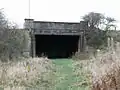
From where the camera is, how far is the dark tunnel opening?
110 ft

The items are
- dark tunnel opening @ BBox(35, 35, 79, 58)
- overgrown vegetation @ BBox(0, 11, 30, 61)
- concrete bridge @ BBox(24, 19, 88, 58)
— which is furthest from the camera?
dark tunnel opening @ BBox(35, 35, 79, 58)

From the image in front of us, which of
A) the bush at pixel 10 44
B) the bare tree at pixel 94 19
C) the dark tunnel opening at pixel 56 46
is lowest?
the dark tunnel opening at pixel 56 46

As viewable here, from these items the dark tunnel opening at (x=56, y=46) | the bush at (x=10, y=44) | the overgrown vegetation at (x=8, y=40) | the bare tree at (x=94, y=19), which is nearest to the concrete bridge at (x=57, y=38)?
the dark tunnel opening at (x=56, y=46)

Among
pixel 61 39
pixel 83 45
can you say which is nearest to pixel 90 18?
pixel 83 45

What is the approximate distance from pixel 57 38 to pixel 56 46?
3.83 ft

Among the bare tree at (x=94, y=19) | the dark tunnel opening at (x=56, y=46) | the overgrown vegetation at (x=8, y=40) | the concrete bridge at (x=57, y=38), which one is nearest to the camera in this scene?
the overgrown vegetation at (x=8, y=40)

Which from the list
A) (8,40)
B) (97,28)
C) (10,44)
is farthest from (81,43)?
(8,40)

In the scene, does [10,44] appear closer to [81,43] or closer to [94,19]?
[81,43]

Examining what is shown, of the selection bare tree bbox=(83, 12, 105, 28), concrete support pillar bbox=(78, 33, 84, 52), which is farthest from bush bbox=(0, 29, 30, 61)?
bare tree bbox=(83, 12, 105, 28)

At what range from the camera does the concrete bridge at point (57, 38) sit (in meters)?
28.6

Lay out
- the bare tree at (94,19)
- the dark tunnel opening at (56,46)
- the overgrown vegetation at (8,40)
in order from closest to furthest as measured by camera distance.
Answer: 1. the overgrown vegetation at (8,40)
2. the bare tree at (94,19)
3. the dark tunnel opening at (56,46)

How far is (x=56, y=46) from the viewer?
113ft

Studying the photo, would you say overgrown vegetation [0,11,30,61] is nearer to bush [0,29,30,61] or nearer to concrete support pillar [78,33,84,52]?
bush [0,29,30,61]

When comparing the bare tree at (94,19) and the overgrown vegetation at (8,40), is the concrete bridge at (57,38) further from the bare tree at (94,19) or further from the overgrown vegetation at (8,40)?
the overgrown vegetation at (8,40)
